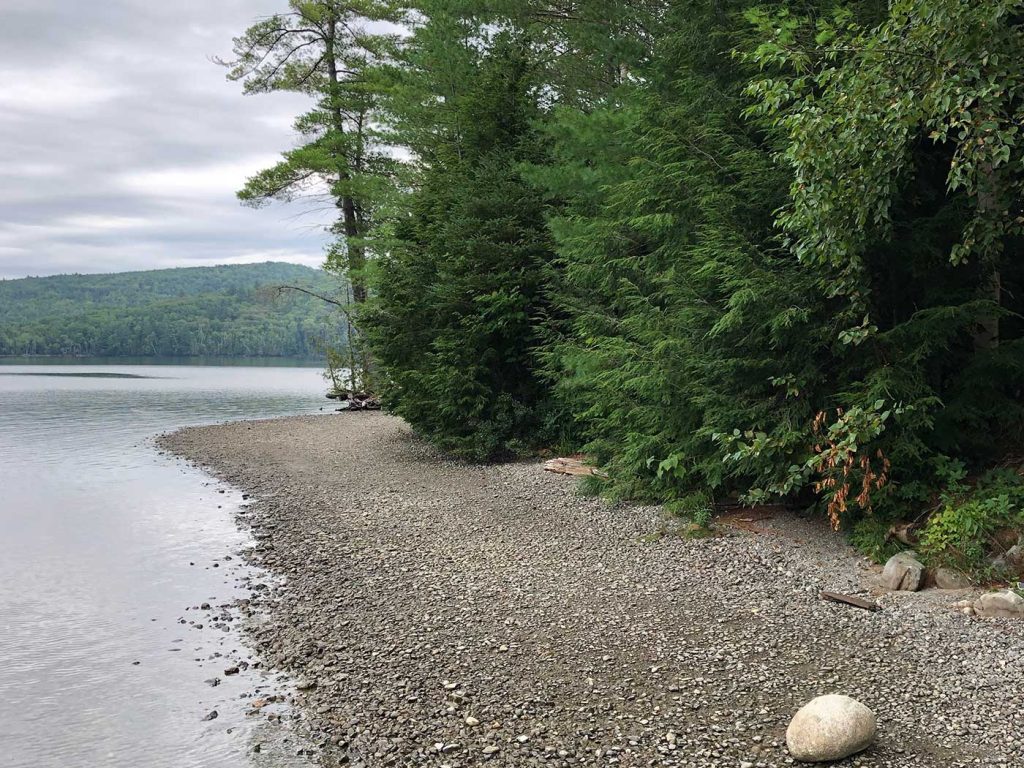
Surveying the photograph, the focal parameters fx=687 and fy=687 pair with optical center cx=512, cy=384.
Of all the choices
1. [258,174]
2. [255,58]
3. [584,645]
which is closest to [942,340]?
[584,645]

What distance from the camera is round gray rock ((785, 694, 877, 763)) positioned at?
3.47 metres

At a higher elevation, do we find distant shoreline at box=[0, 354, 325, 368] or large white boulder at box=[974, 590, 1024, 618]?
distant shoreline at box=[0, 354, 325, 368]

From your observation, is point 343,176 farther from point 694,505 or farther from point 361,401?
point 694,505

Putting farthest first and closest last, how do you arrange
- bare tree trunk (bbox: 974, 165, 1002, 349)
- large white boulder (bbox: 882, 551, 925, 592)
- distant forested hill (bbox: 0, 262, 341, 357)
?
distant forested hill (bbox: 0, 262, 341, 357) → bare tree trunk (bbox: 974, 165, 1002, 349) → large white boulder (bbox: 882, 551, 925, 592)

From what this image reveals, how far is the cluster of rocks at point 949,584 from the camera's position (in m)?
4.89

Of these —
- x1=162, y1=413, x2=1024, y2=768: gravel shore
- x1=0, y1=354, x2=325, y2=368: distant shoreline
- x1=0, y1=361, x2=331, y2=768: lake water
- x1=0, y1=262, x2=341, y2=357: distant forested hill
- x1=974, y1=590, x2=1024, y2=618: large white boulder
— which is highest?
x1=0, y1=262, x2=341, y2=357: distant forested hill

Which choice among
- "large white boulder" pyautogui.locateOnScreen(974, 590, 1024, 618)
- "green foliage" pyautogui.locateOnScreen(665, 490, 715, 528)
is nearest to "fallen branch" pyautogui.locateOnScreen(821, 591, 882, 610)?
"large white boulder" pyautogui.locateOnScreen(974, 590, 1024, 618)

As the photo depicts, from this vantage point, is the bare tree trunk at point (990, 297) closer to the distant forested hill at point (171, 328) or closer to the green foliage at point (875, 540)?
the green foliage at point (875, 540)

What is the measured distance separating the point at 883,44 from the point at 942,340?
98.8 inches

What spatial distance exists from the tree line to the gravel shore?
0.92 meters

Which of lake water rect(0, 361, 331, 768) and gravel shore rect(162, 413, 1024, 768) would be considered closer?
gravel shore rect(162, 413, 1024, 768)

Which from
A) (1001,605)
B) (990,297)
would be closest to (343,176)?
(990,297)

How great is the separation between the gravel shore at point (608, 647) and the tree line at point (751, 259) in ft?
3.02

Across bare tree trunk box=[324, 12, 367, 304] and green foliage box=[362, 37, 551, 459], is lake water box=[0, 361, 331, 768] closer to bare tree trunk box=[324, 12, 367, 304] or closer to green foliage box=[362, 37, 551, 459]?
green foliage box=[362, 37, 551, 459]
